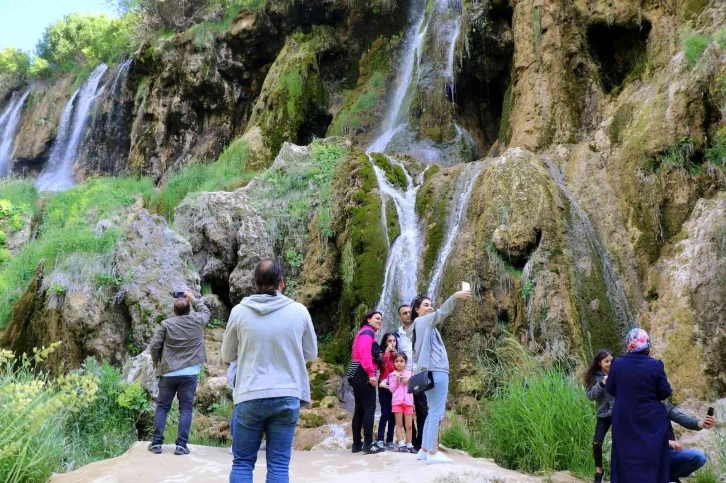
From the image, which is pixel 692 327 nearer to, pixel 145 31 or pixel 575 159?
pixel 575 159

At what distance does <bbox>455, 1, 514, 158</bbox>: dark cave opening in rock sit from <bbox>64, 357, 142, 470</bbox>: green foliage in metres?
10.1

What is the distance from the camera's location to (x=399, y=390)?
24.6ft

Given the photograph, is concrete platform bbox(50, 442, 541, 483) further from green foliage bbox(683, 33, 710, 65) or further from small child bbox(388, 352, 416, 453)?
green foliage bbox(683, 33, 710, 65)

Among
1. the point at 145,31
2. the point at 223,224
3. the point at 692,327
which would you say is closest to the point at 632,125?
the point at 692,327

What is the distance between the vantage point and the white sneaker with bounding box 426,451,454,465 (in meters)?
6.26

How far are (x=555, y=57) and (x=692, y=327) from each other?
763 cm

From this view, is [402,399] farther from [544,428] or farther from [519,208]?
[519,208]

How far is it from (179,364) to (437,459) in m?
2.96

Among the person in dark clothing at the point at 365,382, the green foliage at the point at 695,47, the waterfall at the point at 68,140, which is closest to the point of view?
the person in dark clothing at the point at 365,382

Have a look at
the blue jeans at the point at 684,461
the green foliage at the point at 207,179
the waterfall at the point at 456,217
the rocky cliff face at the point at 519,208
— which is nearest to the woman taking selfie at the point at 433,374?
the blue jeans at the point at 684,461

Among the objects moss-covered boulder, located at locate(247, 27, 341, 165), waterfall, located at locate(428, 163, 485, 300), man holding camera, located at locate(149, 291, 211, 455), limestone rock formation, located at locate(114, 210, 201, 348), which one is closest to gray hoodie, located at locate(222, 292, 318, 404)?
man holding camera, located at locate(149, 291, 211, 455)

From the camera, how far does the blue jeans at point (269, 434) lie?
4.07 m

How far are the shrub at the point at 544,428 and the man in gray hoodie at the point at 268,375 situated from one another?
11.1 feet

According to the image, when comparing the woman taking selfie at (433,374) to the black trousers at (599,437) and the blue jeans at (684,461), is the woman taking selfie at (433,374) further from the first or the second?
the blue jeans at (684,461)
